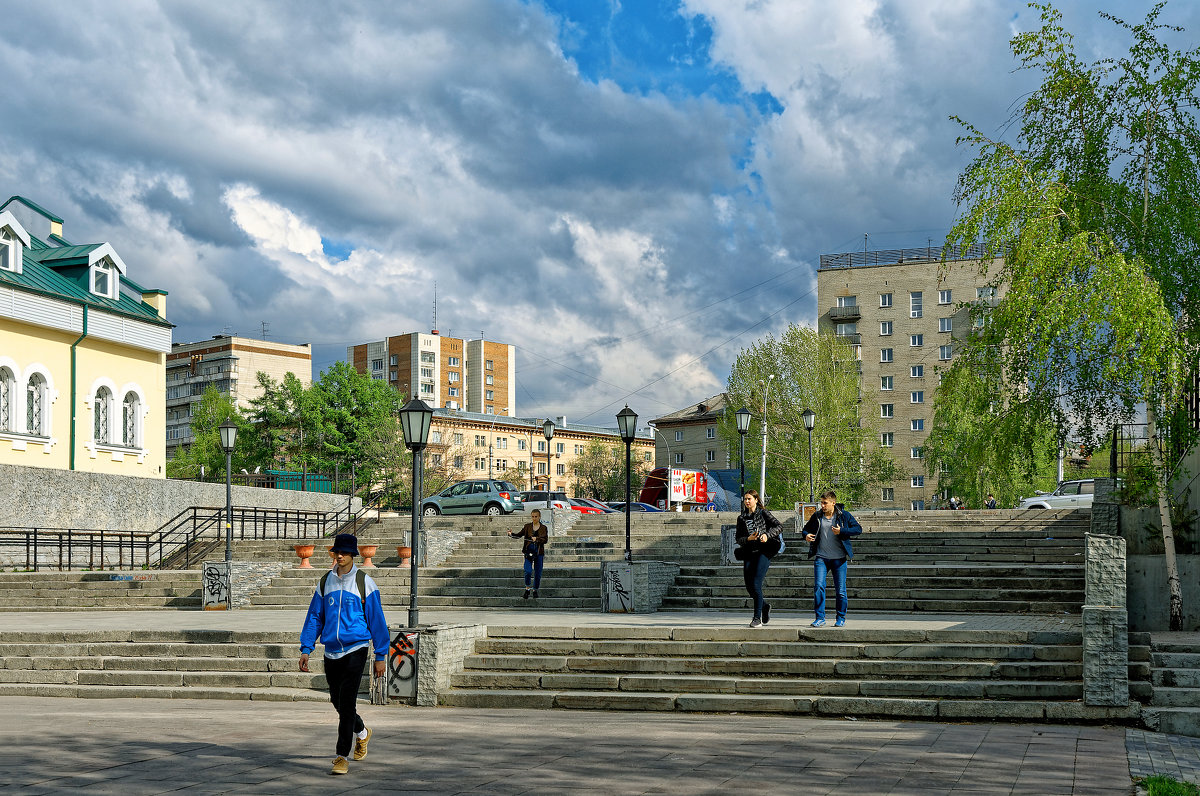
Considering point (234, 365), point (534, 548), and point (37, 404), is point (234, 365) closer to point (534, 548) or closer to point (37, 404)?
point (37, 404)

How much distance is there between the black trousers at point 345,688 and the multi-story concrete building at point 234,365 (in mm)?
105356

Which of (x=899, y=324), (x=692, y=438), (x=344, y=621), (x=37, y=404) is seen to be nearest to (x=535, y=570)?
(x=344, y=621)

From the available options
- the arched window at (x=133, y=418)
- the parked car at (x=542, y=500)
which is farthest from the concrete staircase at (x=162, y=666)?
the arched window at (x=133, y=418)

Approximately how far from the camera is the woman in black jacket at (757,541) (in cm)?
1416

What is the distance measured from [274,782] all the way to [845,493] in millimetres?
50993

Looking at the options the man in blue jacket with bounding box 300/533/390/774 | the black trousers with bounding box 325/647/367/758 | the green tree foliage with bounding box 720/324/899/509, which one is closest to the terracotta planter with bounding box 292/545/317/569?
the man in blue jacket with bounding box 300/533/390/774

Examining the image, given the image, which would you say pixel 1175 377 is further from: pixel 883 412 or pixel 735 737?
pixel 883 412

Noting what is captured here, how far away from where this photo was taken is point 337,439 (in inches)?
2480

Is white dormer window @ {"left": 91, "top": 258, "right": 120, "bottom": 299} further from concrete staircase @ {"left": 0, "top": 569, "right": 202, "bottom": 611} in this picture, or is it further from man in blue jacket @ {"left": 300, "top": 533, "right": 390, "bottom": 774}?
man in blue jacket @ {"left": 300, "top": 533, "right": 390, "bottom": 774}

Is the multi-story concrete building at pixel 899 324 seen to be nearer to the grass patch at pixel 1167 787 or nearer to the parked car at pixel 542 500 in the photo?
the parked car at pixel 542 500

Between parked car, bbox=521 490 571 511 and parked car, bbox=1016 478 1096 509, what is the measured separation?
1576 cm

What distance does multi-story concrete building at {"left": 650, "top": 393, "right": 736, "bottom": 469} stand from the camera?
99.7 meters

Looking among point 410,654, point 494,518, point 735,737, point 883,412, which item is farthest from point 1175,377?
point 883,412

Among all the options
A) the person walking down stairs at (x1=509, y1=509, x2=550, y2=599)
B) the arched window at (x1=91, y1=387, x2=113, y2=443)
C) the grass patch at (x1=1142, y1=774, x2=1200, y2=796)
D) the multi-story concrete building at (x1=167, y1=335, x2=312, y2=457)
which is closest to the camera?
the grass patch at (x1=1142, y1=774, x2=1200, y2=796)
